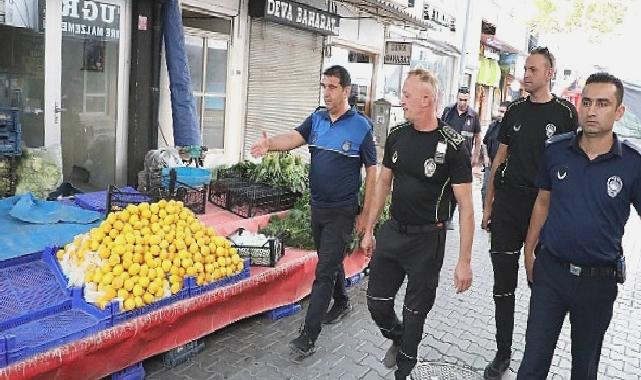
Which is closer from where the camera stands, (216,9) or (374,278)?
(374,278)

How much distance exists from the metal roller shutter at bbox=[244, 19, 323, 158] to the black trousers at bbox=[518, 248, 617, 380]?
6.77 m

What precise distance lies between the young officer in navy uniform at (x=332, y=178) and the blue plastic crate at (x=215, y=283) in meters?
0.62

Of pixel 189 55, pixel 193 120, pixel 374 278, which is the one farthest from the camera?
pixel 189 55

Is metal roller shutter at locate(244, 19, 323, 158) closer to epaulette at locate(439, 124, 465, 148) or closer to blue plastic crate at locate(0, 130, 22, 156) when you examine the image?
blue plastic crate at locate(0, 130, 22, 156)

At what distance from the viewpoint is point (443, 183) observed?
3918 mm

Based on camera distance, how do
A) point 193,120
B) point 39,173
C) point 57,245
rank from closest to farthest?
point 57,245 < point 39,173 < point 193,120

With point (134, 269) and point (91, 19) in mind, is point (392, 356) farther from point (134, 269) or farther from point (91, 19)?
point (91, 19)

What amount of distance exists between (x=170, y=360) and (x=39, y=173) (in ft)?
9.58

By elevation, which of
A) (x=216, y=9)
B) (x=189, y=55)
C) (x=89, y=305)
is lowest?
(x=89, y=305)

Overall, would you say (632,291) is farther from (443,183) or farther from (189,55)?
(189,55)

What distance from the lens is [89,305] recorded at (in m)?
3.91

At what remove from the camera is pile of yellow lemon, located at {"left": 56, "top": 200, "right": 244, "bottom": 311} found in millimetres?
4055

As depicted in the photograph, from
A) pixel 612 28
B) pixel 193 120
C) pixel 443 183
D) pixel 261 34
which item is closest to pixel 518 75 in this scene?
pixel 612 28

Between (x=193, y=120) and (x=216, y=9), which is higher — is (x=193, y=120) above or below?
below
